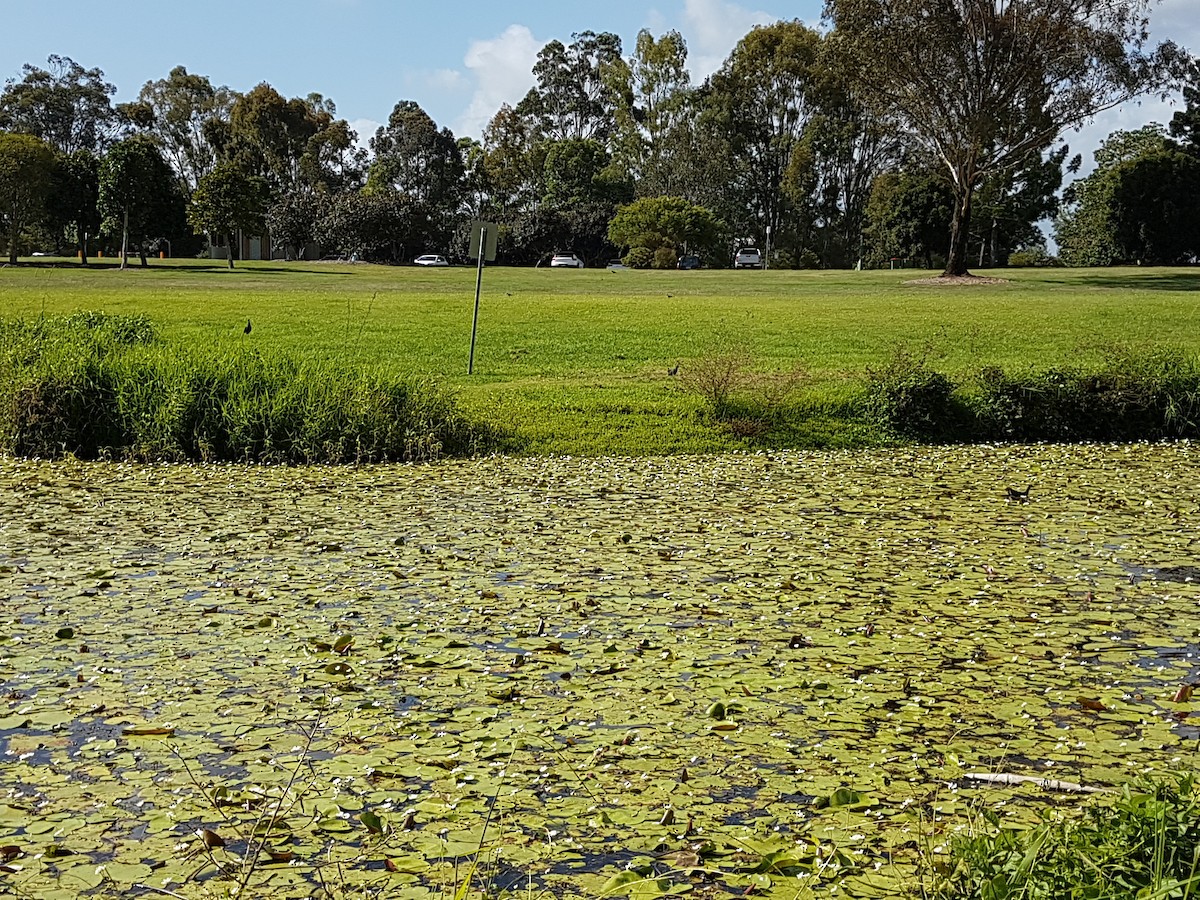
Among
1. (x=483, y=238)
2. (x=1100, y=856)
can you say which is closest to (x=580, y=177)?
(x=483, y=238)

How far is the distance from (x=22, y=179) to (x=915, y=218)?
135ft

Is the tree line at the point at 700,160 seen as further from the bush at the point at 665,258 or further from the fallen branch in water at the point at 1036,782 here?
the fallen branch in water at the point at 1036,782

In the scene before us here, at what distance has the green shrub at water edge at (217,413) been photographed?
1288 cm

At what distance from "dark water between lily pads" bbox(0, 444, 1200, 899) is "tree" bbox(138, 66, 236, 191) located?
82.4 meters

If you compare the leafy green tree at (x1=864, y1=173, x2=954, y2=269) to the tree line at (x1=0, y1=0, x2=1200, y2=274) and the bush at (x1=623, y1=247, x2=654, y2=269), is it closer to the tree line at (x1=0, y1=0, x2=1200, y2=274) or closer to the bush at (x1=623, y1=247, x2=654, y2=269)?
the tree line at (x1=0, y1=0, x2=1200, y2=274)

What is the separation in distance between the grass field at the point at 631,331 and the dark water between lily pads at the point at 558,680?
12.6 feet

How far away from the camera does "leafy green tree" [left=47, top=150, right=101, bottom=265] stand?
59.2 metres

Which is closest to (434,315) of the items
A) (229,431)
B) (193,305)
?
(193,305)

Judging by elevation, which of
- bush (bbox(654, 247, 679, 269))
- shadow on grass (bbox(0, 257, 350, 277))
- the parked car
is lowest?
shadow on grass (bbox(0, 257, 350, 277))

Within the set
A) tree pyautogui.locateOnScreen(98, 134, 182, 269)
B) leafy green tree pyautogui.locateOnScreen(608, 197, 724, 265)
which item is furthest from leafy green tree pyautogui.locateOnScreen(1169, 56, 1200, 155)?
tree pyautogui.locateOnScreen(98, 134, 182, 269)

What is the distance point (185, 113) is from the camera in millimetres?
86375

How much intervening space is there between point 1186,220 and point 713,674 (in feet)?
186

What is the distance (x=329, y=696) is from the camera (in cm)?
583

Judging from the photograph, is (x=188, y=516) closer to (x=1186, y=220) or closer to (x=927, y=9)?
(x=927, y=9)
